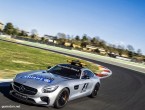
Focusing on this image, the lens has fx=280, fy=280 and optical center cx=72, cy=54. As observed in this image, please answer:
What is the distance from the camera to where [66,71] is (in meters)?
10.2

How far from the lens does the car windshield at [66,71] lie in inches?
394

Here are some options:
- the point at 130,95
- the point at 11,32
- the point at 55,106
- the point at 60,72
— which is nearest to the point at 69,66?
the point at 60,72

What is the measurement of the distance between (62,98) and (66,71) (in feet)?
5.40

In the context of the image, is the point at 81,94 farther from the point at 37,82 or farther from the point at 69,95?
the point at 37,82

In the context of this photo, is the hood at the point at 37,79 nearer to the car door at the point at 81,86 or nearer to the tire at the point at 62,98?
the tire at the point at 62,98

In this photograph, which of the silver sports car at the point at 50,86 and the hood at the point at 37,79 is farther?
the hood at the point at 37,79

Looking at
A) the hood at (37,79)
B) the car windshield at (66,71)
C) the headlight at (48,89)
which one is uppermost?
the car windshield at (66,71)

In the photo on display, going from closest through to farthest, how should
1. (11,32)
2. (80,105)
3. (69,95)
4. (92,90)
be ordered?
1. (69,95)
2. (80,105)
3. (92,90)
4. (11,32)

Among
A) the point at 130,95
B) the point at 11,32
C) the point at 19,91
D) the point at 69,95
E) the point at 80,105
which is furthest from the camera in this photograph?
the point at 11,32

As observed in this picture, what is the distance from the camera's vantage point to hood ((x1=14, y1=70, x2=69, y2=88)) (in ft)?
27.1

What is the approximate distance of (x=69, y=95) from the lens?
9.11 m

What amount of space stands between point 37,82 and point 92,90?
11.3ft

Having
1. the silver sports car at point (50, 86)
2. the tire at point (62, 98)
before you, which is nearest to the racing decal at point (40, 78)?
the silver sports car at point (50, 86)

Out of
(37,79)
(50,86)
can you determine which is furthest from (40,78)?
(50,86)
